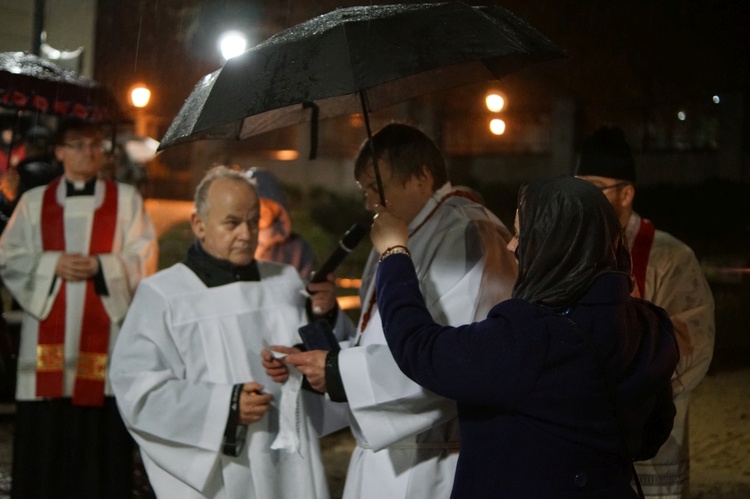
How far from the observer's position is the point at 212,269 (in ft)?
14.3

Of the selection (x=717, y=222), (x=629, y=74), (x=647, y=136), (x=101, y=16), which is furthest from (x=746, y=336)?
(x=101, y=16)

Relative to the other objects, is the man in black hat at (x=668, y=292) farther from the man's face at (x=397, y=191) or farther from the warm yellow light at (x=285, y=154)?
the warm yellow light at (x=285, y=154)

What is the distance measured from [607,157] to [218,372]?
2.10 meters

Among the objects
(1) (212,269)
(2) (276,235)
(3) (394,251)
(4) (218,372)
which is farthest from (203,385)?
(2) (276,235)

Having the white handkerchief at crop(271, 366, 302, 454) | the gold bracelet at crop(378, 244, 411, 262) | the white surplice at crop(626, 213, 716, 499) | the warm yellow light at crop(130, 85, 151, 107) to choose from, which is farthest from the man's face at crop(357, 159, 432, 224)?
the warm yellow light at crop(130, 85, 151, 107)

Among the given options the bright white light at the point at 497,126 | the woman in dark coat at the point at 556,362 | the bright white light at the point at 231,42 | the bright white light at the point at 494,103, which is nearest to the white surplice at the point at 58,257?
the woman in dark coat at the point at 556,362

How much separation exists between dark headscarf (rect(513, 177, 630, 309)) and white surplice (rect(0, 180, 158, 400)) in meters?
3.60

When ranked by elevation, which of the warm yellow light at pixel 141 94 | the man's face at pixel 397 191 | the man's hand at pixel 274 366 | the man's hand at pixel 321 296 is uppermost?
the warm yellow light at pixel 141 94

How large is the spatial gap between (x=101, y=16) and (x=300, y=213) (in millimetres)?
7707

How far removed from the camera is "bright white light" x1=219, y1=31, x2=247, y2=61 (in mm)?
12180

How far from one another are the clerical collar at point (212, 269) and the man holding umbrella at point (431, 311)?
0.44 metres

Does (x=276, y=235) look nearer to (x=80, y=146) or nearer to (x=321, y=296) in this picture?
(x=80, y=146)

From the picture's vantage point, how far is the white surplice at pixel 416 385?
369 centimetres

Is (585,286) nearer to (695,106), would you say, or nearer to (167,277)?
(167,277)
